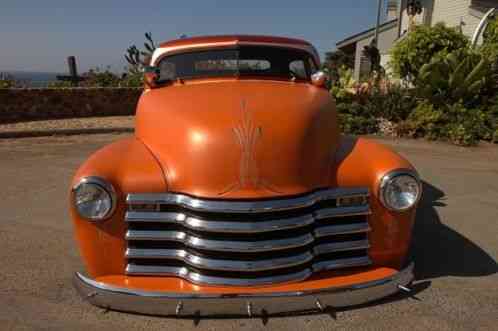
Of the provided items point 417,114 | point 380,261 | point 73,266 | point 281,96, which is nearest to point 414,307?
point 380,261

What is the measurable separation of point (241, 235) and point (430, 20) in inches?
733

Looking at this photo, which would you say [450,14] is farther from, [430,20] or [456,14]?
[430,20]

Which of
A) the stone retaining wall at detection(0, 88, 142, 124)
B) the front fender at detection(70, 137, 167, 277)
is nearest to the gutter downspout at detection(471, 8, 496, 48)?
the stone retaining wall at detection(0, 88, 142, 124)

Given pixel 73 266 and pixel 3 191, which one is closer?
pixel 73 266

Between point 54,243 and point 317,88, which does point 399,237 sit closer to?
point 317,88

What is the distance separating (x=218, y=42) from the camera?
405cm

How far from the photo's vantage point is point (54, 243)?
12.6 ft

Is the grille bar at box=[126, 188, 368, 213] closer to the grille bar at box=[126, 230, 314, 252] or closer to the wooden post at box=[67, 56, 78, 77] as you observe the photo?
the grille bar at box=[126, 230, 314, 252]

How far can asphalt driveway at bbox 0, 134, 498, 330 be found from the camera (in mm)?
2611

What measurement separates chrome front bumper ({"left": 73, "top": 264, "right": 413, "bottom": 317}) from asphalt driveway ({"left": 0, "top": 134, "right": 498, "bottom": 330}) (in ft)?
0.57

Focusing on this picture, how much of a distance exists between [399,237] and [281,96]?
4.41 feet

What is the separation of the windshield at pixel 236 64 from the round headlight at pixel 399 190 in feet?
5.76

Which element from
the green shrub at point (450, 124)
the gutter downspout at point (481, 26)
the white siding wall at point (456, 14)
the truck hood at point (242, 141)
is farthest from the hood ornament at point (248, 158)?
the white siding wall at point (456, 14)

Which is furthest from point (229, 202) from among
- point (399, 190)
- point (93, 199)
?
point (399, 190)
